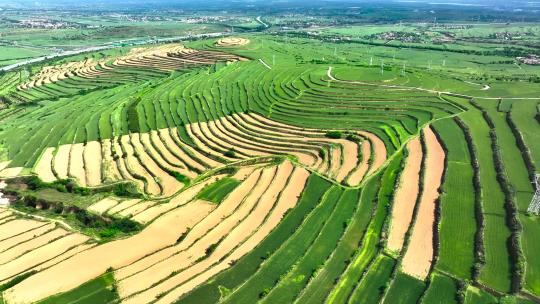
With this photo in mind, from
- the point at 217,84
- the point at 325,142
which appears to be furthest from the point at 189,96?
the point at 325,142

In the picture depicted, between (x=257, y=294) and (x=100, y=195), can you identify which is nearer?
(x=257, y=294)

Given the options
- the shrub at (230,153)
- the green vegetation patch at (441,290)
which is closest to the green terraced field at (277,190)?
the green vegetation patch at (441,290)

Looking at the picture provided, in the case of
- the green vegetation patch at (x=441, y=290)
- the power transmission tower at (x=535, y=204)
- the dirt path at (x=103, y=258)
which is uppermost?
the power transmission tower at (x=535, y=204)

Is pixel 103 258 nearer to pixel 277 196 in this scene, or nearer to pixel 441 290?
pixel 277 196

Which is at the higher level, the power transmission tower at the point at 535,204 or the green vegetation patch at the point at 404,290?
the power transmission tower at the point at 535,204

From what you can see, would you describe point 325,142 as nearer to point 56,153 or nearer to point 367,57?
point 56,153

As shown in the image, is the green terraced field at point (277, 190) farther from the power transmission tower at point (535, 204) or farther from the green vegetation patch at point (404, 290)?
the power transmission tower at point (535, 204)

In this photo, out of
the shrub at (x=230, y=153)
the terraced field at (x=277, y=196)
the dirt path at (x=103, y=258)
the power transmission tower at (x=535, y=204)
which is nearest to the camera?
the dirt path at (x=103, y=258)

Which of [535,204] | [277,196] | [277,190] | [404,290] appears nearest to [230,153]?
[277,190]
